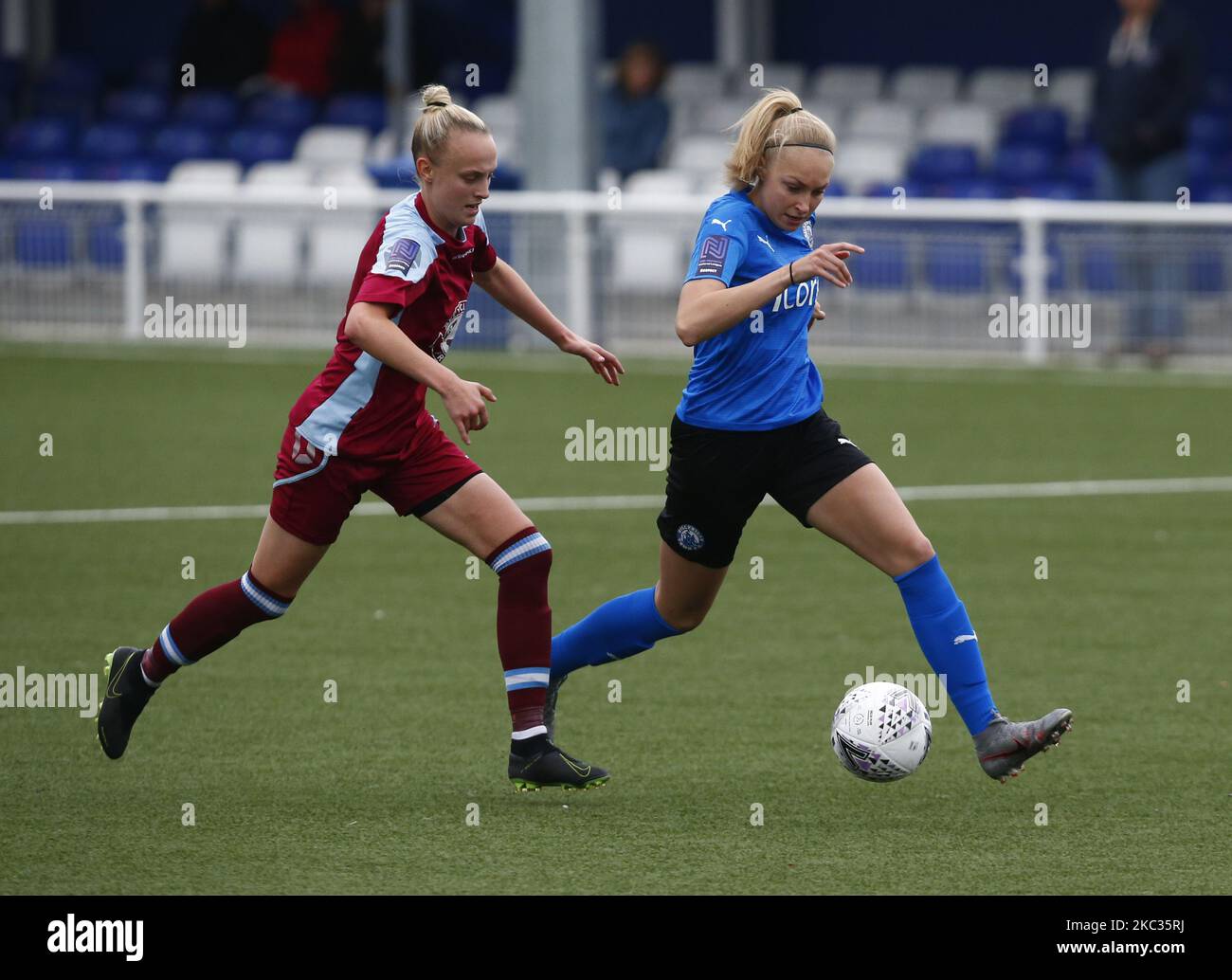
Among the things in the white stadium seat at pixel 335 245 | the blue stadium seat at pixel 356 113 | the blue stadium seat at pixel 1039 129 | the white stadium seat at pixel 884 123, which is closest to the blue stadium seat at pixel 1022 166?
the blue stadium seat at pixel 1039 129

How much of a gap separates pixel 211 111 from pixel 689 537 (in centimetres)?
2010

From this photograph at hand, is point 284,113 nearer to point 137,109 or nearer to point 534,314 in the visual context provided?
point 137,109

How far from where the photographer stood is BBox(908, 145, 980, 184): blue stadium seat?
21891mm

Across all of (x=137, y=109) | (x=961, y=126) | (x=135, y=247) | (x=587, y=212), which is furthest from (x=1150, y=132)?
(x=137, y=109)

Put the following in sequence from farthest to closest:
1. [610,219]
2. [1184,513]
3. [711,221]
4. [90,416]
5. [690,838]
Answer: [610,219] → [90,416] → [1184,513] → [711,221] → [690,838]

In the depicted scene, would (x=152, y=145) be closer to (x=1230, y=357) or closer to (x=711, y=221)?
(x=1230, y=357)

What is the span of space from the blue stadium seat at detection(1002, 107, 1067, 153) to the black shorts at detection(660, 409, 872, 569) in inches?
684

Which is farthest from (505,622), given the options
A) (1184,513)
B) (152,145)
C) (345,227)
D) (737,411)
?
(152,145)

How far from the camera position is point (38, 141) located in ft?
80.5

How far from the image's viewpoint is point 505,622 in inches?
247

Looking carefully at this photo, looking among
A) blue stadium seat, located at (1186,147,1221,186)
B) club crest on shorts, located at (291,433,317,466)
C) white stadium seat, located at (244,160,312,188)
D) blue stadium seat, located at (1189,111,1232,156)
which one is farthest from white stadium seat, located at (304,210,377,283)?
club crest on shorts, located at (291,433,317,466)

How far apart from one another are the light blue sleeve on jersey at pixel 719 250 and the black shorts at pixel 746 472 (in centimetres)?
44

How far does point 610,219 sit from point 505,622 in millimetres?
11975

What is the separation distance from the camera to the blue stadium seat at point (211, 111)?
25422 millimetres
